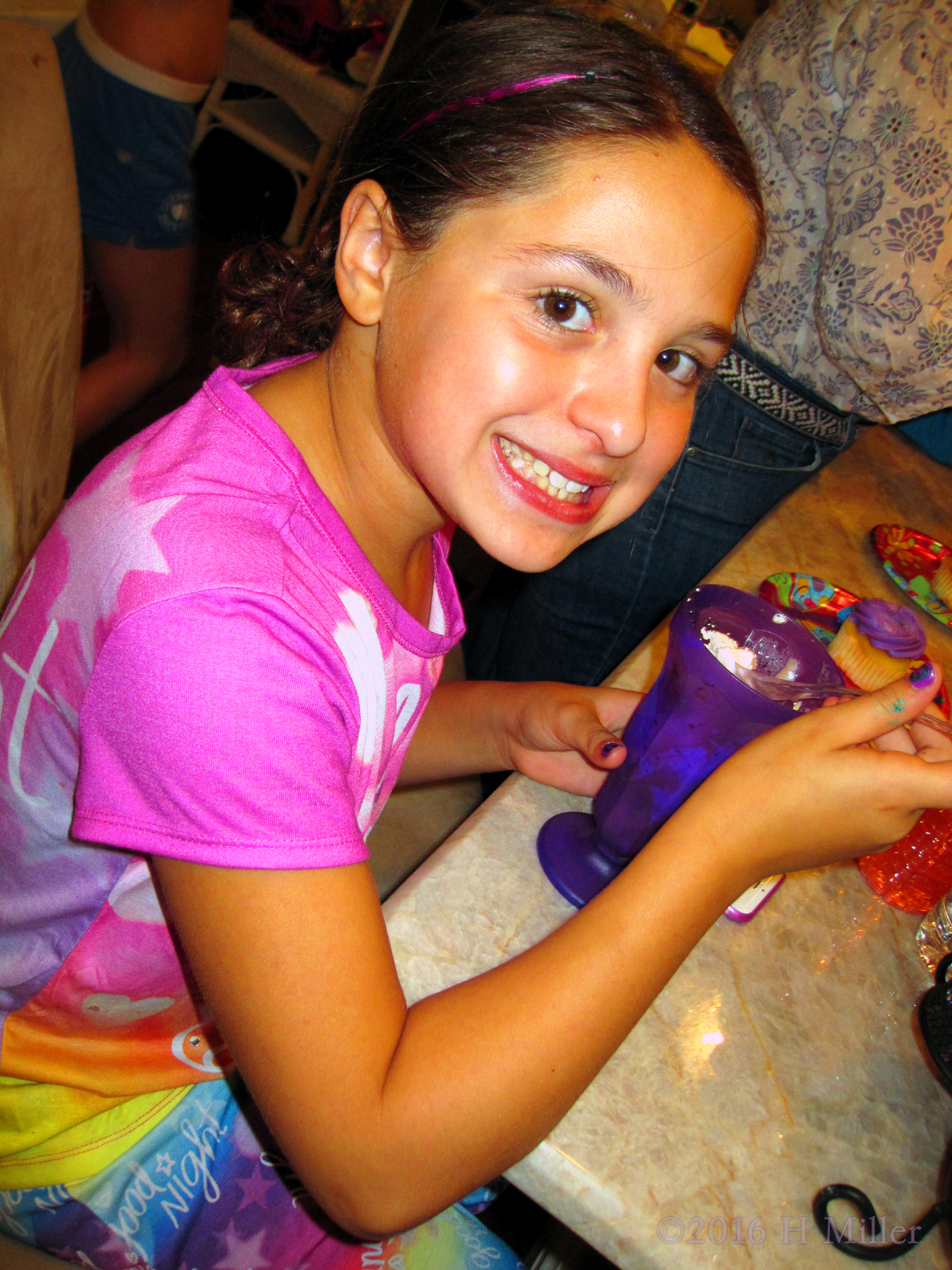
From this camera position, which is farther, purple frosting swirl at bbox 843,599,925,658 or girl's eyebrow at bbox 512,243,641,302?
purple frosting swirl at bbox 843,599,925,658

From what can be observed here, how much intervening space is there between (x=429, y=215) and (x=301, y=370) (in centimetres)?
20

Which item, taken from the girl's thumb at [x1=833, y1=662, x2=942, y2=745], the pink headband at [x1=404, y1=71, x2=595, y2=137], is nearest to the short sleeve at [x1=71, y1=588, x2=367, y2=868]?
the girl's thumb at [x1=833, y1=662, x2=942, y2=745]

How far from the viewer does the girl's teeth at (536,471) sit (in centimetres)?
72

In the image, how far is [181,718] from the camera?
561 mm

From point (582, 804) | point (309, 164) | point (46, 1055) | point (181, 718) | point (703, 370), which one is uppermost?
point (703, 370)

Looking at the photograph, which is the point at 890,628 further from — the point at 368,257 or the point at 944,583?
the point at 368,257

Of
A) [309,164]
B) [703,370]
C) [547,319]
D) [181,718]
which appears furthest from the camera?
[309,164]

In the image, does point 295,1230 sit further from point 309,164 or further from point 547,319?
point 309,164

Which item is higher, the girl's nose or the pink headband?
the pink headband

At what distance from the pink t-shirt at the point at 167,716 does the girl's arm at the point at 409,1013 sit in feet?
0.15

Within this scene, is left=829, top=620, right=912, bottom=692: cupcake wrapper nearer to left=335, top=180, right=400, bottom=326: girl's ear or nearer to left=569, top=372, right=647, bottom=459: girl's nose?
left=569, top=372, right=647, bottom=459: girl's nose

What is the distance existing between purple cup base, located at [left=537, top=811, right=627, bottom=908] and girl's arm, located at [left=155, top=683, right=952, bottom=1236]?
0.08 metres

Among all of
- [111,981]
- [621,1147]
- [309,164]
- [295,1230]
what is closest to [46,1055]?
[111,981]

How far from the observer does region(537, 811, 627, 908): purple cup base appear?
28.6 inches
